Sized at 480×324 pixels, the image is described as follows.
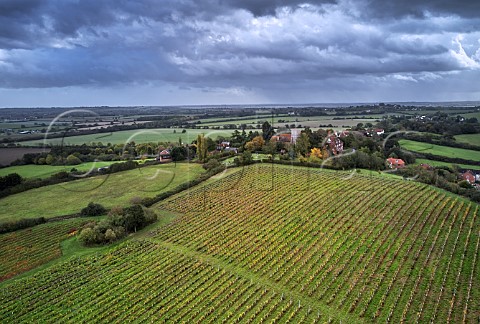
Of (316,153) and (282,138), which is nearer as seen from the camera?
(316,153)

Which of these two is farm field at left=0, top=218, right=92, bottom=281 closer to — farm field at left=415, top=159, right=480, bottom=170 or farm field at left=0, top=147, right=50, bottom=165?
farm field at left=0, top=147, right=50, bottom=165

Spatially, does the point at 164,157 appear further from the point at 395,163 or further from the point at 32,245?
the point at 395,163

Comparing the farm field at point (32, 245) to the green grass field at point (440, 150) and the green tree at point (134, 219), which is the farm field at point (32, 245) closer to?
the green tree at point (134, 219)

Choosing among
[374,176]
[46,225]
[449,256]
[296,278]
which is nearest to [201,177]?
[46,225]

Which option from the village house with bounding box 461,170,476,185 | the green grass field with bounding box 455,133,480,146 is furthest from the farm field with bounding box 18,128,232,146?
the green grass field with bounding box 455,133,480,146

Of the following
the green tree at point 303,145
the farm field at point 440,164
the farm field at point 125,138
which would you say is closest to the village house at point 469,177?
the farm field at point 440,164

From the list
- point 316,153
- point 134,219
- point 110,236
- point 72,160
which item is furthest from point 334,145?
point 72,160
